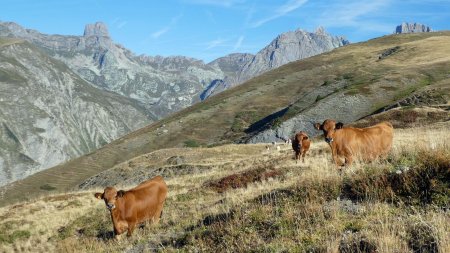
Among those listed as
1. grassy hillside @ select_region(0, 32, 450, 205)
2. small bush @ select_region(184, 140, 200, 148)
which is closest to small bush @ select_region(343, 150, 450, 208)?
grassy hillside @ select_region(0, 32, 450, 205)

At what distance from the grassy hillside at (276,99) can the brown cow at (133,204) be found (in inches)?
3237

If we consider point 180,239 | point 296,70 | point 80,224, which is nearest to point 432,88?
point 80,224

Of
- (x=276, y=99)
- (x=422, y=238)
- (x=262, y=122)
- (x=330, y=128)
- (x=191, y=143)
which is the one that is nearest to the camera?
(x=422, y=238)

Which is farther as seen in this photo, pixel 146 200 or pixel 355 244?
pixel 146 200

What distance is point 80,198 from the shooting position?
30.7 m

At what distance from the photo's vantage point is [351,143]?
1554 centimetres

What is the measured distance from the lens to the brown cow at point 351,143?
15.4 m

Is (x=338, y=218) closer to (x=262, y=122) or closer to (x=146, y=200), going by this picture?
(x=146, y=200)

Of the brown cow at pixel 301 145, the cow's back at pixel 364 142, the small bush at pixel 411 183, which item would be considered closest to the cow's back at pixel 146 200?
the cow's back at pixel 364 142

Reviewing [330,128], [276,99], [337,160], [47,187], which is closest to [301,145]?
[337,160]

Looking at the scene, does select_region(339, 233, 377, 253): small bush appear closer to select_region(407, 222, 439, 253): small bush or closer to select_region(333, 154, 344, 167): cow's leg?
select_region(407, 222, 439, 253): small bush

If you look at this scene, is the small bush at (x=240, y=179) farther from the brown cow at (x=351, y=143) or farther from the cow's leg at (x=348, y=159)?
the cow's leg at (x=348, y=159)

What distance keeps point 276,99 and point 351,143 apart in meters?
137

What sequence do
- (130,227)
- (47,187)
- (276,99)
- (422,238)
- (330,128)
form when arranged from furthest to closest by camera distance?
(276,99)
(47,187)
(330,128)
(130,227)
(422,238)
